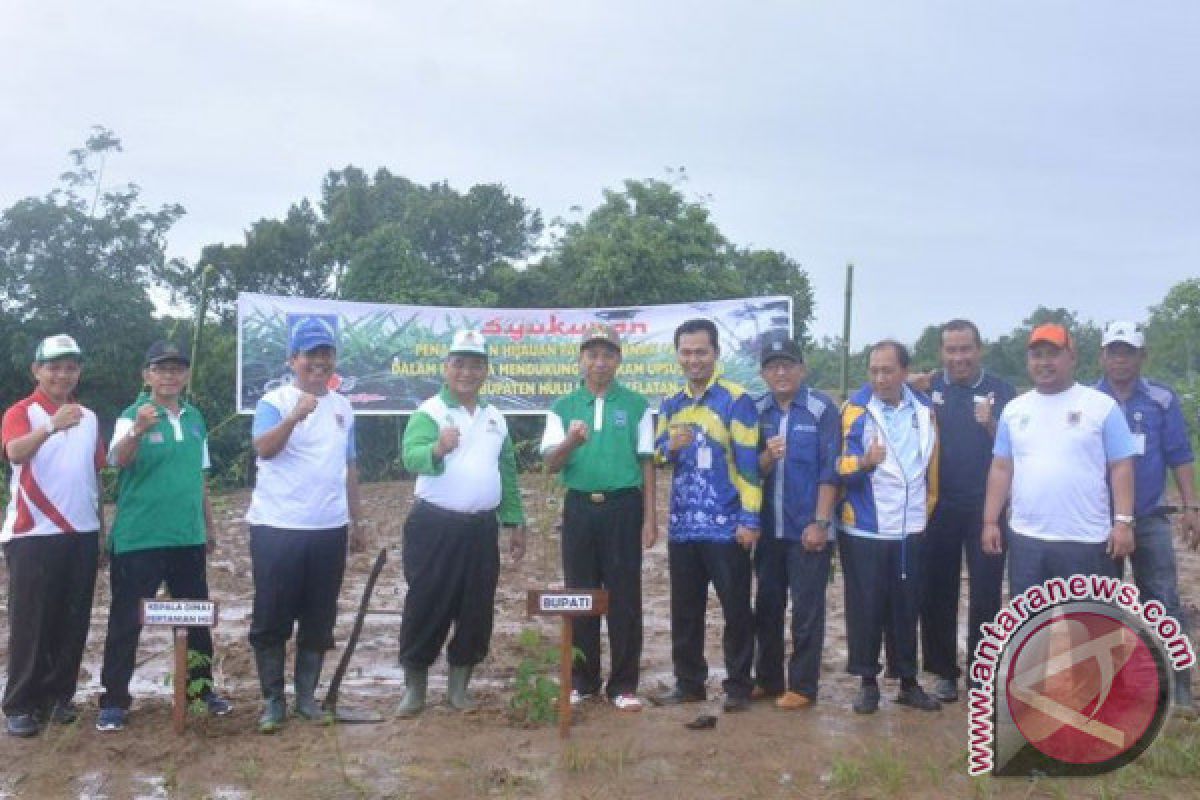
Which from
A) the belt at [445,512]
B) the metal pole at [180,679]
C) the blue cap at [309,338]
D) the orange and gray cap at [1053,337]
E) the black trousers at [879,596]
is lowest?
the metal pole at [180,679]

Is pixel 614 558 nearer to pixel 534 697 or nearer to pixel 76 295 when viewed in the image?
pixel 534 697

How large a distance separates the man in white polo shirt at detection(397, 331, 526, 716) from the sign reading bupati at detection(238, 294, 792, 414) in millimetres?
8920

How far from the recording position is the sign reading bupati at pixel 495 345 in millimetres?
13984

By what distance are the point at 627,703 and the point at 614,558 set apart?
71 cm

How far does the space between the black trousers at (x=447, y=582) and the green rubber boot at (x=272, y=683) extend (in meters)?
0.57

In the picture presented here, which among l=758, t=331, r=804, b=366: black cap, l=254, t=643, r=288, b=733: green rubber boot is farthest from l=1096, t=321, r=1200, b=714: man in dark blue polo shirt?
l=254, t=643, r=288, b=733: green rubber boot

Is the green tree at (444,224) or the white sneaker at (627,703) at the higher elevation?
the green tree at (444,224)

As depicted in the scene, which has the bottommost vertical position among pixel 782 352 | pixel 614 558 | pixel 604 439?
pixel 614 558

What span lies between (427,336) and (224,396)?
17.6ft

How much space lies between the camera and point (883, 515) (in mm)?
5152

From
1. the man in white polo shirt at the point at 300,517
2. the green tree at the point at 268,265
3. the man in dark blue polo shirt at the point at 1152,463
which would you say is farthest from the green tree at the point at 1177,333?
the man in white polo shirt at the point at 300,517

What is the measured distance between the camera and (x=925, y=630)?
568cm

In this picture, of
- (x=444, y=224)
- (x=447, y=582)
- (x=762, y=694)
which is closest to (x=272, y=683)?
(x=447, y=582)

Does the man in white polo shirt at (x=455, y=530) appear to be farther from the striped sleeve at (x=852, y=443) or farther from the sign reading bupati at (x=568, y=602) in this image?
the striped sleeve at (x=852, y=443)
